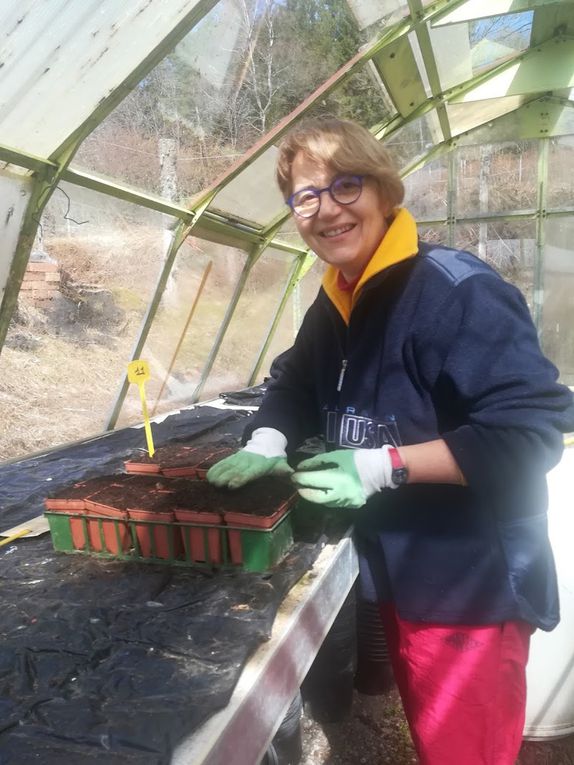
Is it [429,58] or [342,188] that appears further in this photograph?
[429,58]

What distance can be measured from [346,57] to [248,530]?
11.6ft

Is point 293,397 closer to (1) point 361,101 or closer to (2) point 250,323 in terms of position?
(1) point 361,101

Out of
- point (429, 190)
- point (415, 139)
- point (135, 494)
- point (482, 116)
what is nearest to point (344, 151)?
point (135, 494)

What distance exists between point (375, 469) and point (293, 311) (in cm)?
549

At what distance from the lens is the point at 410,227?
1.42 m

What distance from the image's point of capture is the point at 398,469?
1302 millimetres

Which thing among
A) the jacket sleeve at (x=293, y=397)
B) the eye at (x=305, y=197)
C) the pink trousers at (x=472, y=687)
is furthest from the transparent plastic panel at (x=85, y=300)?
the pink trousers at (x=472, y=687)

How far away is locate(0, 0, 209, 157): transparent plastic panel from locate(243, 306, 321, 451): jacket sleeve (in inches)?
59.7

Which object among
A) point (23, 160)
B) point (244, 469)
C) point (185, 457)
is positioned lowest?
point (185, 457)

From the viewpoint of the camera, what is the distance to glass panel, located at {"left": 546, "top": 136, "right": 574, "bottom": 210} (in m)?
6.11

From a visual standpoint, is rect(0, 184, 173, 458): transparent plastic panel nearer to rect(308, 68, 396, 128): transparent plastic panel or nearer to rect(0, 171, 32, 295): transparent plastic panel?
rect(0, 171, 32, 295): transparent plastic panel

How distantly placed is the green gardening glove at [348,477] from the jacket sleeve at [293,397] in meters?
0.36

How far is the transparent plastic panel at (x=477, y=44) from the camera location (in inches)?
168

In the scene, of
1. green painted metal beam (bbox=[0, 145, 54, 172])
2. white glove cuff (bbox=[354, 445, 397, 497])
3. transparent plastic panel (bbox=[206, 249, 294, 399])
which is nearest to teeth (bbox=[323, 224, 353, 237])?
white glove cuff (bbox=[354, 445, 397, 497])
